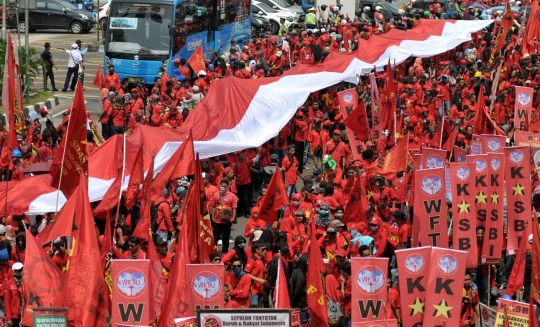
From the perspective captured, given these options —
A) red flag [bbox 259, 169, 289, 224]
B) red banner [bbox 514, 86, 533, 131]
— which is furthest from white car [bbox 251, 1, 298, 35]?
red flag [bbox 259, 169, 289, 224]

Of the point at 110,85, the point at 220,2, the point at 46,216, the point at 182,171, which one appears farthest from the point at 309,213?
the point at 220,2

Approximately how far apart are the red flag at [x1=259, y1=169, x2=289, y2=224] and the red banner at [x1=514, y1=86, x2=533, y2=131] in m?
5.92

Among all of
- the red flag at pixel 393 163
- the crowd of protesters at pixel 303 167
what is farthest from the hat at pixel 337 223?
the red flag at pixel 393 163

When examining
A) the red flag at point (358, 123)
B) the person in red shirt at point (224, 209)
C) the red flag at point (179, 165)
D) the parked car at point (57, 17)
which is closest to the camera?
the red flag at point (179, 165)

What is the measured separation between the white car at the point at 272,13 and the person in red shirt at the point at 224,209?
76.5 feet

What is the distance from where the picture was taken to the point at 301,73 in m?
24.1

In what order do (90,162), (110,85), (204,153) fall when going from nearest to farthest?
1. (90,162)
2. (204,153)
3. (110,85)

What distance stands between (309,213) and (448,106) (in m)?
9.29

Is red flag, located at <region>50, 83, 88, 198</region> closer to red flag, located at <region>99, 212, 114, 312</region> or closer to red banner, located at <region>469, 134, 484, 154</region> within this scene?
red flag, located at <region>99, 212, 114, 312</region>

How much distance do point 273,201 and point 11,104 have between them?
3910 mm

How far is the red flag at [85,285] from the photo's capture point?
39.4ft

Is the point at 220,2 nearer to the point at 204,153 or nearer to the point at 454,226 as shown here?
the point at 204,153

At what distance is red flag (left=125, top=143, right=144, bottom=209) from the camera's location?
1513 cm

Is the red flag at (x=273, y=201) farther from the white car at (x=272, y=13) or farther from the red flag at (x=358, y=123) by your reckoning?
the white car at (x=272, y=13)
